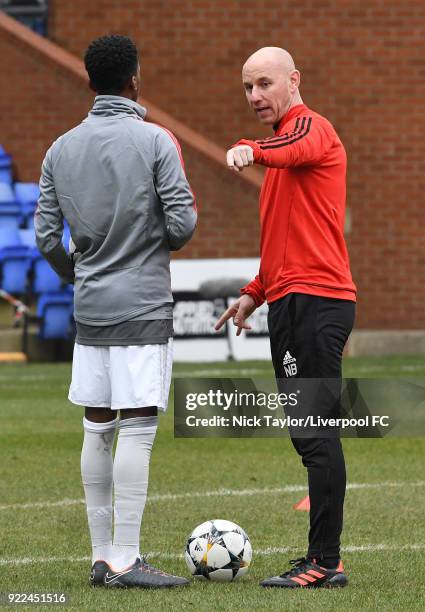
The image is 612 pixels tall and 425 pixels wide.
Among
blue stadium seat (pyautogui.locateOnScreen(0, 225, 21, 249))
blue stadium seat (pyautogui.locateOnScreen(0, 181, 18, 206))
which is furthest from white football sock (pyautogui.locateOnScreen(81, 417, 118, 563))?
blue stadium seat (pyautogui.locateOnScreen(0, 181, 18, 206))

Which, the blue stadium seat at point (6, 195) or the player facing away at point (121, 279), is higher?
the player facing away at point (121, 279)

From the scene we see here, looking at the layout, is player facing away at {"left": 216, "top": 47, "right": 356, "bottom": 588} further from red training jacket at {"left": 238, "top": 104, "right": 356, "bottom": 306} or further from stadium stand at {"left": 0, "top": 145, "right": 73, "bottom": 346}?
stadium stand at {"left": 0, "top": 145, "right": 73, "bottom": 346}

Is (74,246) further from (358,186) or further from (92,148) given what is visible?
(358,186)

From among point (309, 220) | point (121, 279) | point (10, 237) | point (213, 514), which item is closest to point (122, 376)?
point (121, 279)

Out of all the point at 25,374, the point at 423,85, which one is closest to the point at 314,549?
the point at 25,374

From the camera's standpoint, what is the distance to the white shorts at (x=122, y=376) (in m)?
5.45

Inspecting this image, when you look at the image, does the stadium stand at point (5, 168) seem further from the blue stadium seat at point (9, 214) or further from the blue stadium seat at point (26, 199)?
the blue stadium seat at point (9, 214)

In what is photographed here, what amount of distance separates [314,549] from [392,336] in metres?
13.1

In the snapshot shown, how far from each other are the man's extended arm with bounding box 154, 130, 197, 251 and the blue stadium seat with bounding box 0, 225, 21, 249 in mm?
12331

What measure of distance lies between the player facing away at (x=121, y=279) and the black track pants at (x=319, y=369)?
462 mm

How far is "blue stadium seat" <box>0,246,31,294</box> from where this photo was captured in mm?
17297

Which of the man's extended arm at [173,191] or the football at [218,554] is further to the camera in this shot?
the football at [218,554]

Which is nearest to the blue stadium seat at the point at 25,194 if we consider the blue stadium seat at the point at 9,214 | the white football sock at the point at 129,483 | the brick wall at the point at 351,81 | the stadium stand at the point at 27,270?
the stadium stand at the point at 27,270

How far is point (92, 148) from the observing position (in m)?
5.52
